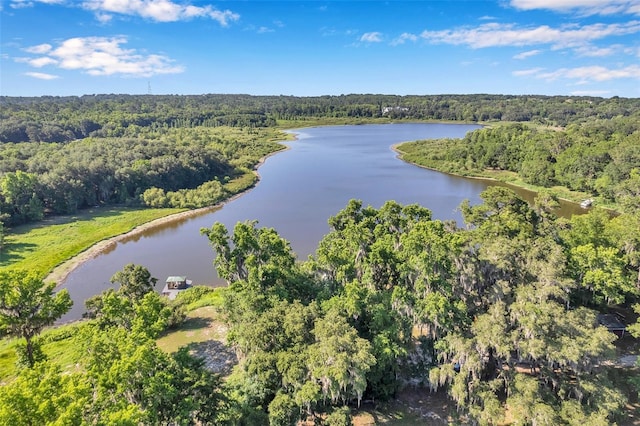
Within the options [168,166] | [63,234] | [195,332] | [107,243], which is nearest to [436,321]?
[195,332]

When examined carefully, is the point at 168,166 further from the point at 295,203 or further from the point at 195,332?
the point at 195,332

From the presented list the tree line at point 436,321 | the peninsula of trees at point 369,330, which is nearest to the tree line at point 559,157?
the peninsula of trees at point 369,330

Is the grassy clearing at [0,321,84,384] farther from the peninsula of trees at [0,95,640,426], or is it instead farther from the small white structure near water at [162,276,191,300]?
the small white structure near water at [162,276,191,300]

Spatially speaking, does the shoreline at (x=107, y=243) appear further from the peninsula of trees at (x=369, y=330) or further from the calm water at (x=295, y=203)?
the peninsula of trees at (x=369, y=330)

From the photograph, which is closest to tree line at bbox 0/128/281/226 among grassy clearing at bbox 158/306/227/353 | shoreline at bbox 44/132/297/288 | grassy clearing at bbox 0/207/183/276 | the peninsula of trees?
shoreline at bbox 44/132/297/288

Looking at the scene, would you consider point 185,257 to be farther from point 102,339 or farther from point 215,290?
point 102,339
